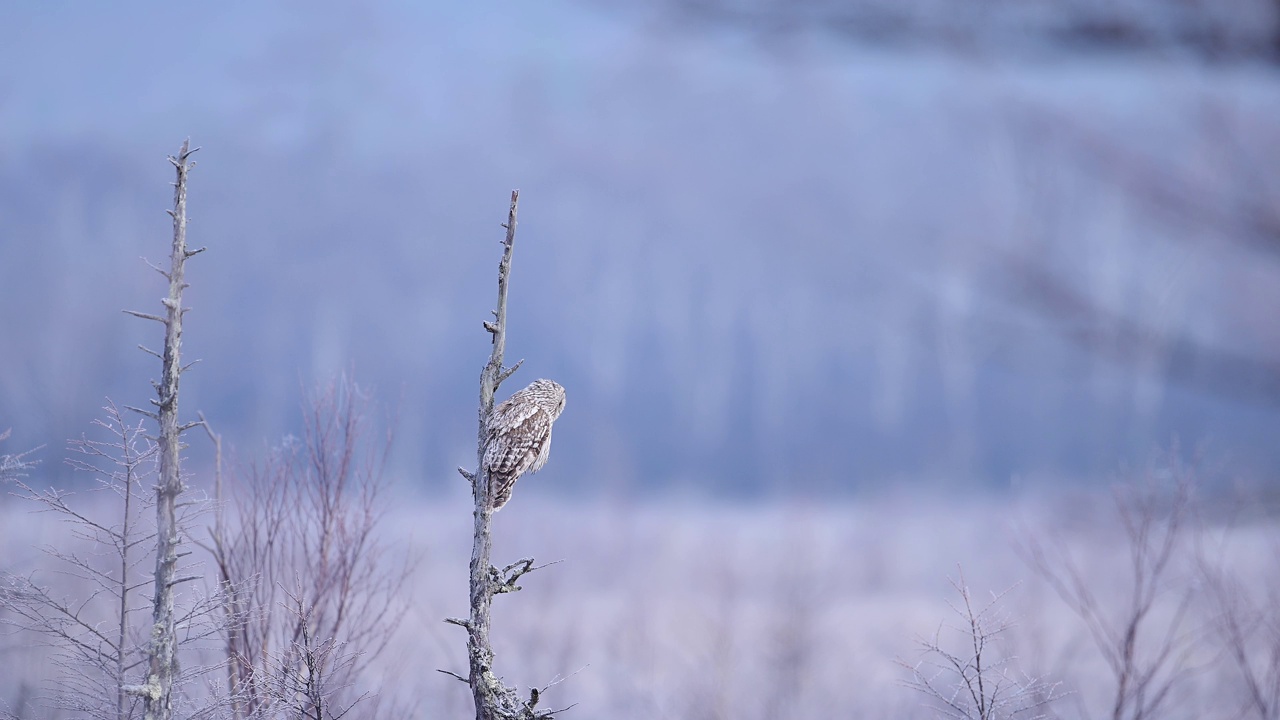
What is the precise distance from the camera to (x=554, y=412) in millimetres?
3553

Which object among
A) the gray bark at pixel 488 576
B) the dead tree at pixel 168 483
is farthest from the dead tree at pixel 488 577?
the dead tree at pixel 168 483

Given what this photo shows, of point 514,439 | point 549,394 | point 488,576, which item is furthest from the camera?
point 549,394

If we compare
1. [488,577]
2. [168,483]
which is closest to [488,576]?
[488,577]

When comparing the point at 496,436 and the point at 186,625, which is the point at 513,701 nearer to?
the point at 496,436

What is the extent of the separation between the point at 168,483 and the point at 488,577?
122 centimetres

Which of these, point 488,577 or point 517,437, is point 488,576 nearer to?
point 488,577

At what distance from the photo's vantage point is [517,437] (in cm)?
330

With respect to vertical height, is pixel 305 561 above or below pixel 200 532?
below

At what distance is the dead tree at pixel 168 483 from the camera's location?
302 cm

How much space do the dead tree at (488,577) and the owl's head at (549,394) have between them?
1.31ft

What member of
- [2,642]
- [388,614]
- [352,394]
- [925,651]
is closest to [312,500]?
[352,394]

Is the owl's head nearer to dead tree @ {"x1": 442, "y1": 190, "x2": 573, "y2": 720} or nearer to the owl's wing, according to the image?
the owl's wing

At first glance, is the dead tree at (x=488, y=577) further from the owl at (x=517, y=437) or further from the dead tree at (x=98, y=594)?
the dead tree at (x=98, y=594)

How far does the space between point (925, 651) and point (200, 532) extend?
4.24m
